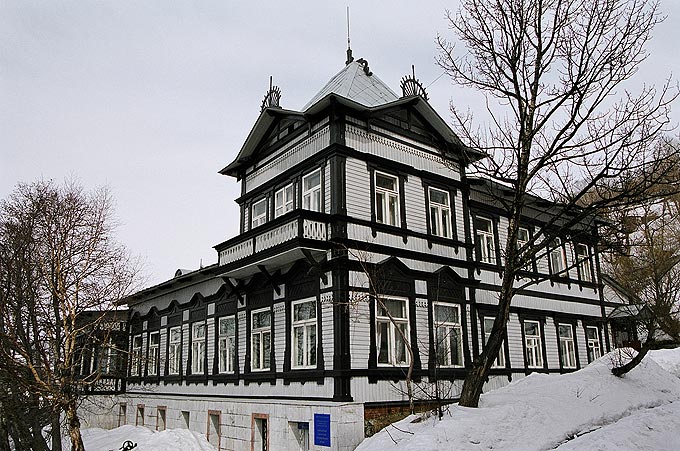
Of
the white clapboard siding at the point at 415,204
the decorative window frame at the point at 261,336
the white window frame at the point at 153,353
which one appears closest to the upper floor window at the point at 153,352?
the white window frame at the point at 153,353

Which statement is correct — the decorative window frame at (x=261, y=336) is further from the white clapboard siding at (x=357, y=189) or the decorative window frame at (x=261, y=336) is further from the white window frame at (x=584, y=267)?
the white window frame at (x=584, y=267)

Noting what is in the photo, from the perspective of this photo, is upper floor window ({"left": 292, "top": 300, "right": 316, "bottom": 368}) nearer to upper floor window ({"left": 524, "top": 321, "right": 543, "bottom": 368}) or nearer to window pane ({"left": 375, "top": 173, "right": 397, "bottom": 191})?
window pane ({"left": 375, "top": 173, "right": 397, "bottom": 191})

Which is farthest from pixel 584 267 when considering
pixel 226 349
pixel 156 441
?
pixel 156 441

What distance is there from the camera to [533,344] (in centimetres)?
2259

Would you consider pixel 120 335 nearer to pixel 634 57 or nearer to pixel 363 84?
pixel 363 84

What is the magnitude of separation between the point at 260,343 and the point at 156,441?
5354 mm

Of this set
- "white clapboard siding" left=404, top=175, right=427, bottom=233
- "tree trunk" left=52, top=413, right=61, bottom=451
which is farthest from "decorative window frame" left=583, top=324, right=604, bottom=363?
"tree trunk" left=52, top=413, right=61, bottom=451

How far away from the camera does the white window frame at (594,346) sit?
25.3 m

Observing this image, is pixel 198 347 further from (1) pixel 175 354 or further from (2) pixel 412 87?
(2) pixel 412 87

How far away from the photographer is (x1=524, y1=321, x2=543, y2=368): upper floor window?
22.2m

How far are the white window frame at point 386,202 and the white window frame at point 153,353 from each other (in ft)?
50.5

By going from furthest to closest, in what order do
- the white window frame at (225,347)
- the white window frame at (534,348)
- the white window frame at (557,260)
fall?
the white window frame at (557,260) → the white window frame at (534,348) → the white window frame at (225,347)

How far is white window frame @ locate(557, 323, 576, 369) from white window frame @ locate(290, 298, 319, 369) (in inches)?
478

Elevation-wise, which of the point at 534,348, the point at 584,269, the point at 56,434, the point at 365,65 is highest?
the point at 365,65
